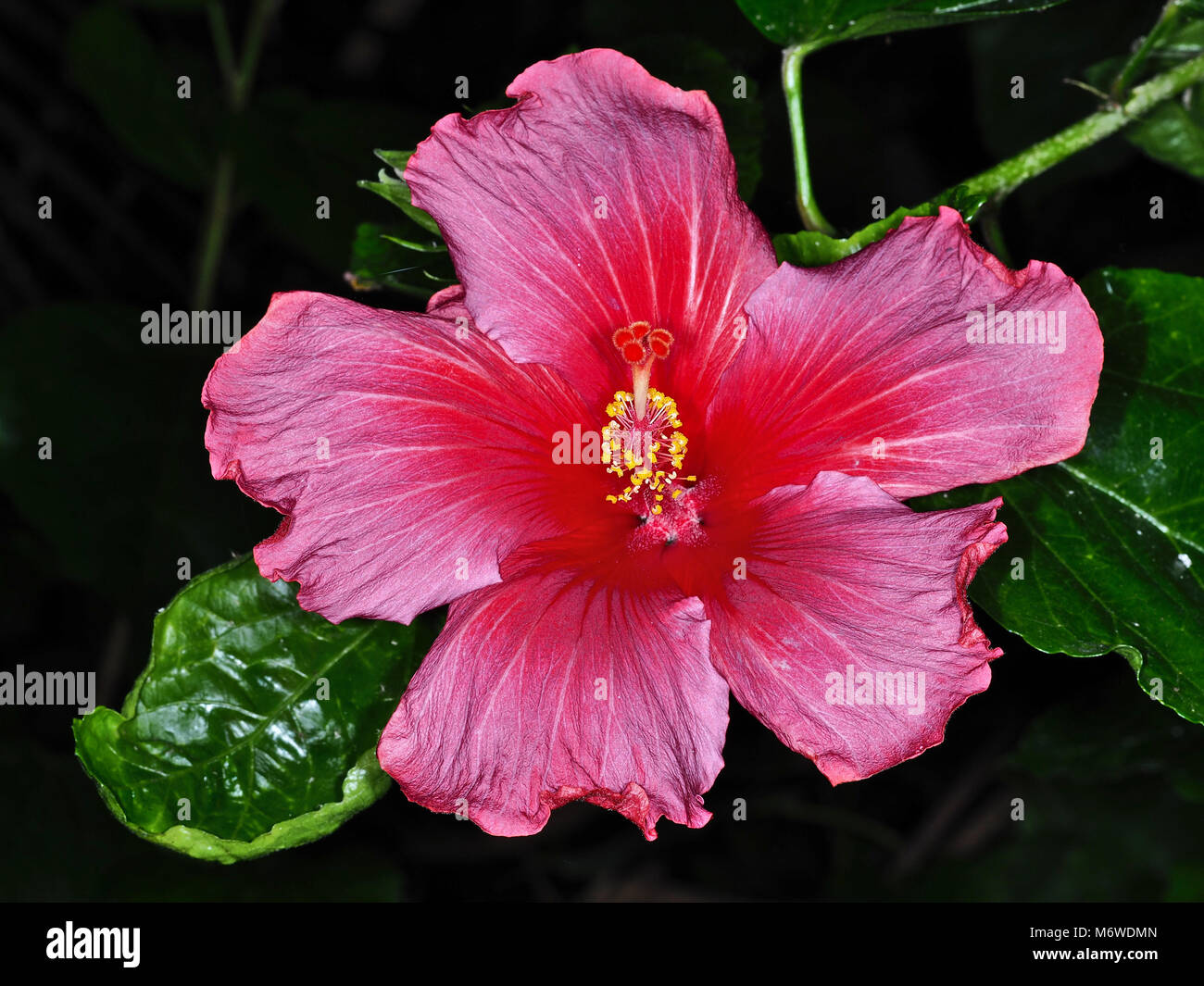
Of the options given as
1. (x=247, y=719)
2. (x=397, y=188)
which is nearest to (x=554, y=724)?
(x=247, y=719)

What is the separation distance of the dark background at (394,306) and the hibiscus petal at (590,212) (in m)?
0.55

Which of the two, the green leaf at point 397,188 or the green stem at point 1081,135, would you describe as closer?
the green leaf at point 397,188

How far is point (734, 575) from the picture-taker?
4.82 ft

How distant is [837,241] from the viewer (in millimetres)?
1477

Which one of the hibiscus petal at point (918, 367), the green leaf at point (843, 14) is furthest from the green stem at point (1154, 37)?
the hibiscus petal at point (918, 367)

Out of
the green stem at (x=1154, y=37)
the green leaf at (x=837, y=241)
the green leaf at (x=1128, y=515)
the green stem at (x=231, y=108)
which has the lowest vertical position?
the green leaf at (x=1128, y=515)

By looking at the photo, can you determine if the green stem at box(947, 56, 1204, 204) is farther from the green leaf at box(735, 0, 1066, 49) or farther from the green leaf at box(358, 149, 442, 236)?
the green leaf at box(358, 149, 442, 236)

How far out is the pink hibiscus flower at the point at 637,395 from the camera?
134 centimetres

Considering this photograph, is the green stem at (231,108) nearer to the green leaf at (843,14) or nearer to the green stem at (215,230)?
the green stem at (215,230)

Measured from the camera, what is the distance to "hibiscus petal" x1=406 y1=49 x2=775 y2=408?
4.36ft

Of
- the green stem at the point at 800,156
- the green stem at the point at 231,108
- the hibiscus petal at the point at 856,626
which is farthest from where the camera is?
the green stem at the point at 231,108

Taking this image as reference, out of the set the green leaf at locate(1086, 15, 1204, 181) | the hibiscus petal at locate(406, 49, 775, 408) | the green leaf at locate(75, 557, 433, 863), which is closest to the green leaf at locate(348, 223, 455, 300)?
the hibiscus petal at locate(406, 49, 775, 408)
